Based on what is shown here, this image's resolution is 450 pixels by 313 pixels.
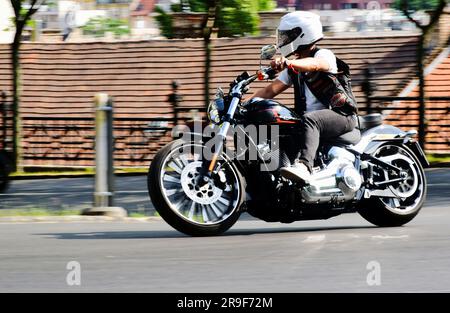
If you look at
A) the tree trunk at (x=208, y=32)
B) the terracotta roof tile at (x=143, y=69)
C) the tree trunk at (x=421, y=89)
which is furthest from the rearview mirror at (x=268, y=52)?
the terracotta roof tile at (x=143, y=69)

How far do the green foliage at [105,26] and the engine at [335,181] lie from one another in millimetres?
82087

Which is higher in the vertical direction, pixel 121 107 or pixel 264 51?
pixel 264 51

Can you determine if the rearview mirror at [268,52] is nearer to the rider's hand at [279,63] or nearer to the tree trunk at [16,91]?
the rider's hand at [279,63]

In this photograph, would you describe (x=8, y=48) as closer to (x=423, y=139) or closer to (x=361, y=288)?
(x=423, y=139)

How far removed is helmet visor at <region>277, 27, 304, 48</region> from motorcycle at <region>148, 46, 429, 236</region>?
377mm

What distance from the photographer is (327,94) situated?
28.3ft

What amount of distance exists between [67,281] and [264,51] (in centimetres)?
260

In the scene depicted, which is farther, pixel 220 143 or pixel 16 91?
pixel 16 91

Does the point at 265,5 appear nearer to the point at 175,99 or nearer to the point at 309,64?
the point at 175,99

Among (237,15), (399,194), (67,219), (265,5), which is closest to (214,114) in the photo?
(399,194)

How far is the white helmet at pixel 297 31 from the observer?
854 centimetres

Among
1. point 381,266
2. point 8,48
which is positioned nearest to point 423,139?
point 381,266

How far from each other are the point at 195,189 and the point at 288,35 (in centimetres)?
139

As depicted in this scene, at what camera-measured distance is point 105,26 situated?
98062mm
